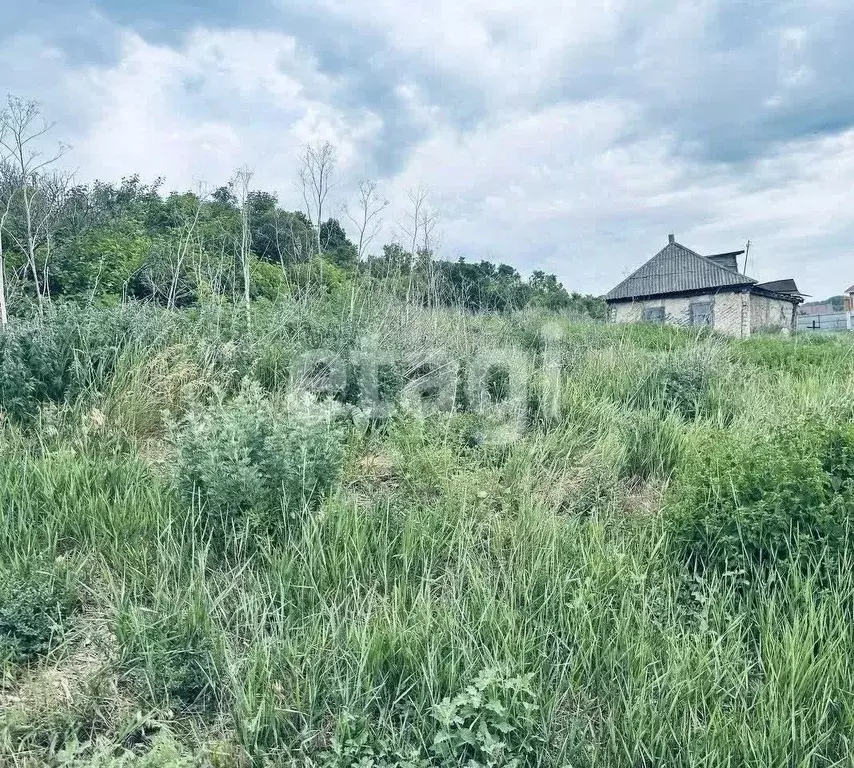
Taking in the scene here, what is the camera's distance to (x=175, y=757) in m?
1.95

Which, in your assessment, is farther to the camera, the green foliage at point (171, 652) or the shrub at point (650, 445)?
the shrub at point (650, 445)

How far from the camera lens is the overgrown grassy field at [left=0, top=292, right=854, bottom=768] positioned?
6.75 feet

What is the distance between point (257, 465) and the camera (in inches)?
124

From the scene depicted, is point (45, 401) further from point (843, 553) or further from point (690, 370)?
point (690, 370)

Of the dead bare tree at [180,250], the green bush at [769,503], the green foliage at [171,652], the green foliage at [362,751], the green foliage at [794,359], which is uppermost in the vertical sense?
the dead bare tree at [180,250]

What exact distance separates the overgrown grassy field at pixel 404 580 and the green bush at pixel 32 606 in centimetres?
1

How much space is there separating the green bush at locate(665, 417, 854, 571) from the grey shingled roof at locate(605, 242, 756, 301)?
27.1 m

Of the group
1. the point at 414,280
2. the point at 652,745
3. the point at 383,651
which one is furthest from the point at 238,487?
the point at 414,280

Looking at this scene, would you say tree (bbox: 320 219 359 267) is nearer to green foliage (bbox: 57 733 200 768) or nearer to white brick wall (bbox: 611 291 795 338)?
green foliage (bbox: 57 733 200 768)

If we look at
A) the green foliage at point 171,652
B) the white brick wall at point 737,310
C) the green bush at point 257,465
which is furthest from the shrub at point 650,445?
the white brick wall at point 737,310

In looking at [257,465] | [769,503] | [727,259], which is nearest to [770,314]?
[727,259]

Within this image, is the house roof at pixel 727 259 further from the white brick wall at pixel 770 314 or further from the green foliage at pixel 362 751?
the green foliage at pixel 362 751

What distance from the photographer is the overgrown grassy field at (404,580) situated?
206 cm

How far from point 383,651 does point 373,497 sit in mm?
1306
